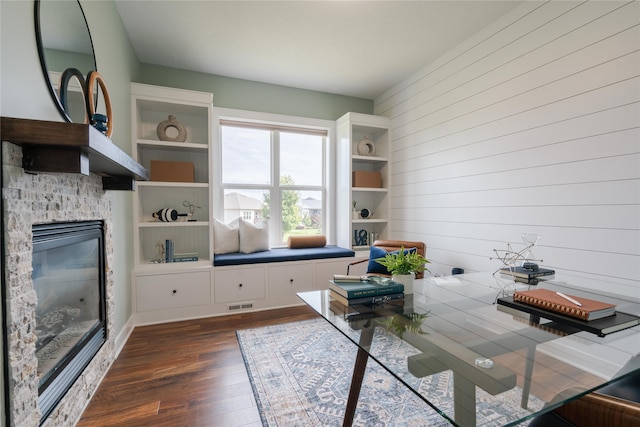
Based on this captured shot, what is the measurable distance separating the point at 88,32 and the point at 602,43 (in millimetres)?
3315

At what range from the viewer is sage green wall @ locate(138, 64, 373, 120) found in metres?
3.38

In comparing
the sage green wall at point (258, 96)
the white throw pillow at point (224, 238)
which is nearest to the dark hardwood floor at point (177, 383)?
the white throw pillow at point (224, 238)

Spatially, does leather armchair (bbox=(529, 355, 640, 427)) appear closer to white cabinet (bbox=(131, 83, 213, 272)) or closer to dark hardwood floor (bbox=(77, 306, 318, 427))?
dark hardwood floor (bbox=(77, 306, 318, 427))

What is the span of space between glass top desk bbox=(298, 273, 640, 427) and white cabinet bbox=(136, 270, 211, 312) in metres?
1.92

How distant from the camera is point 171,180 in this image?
3.15 m

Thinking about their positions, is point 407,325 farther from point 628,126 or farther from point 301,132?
point 301,132

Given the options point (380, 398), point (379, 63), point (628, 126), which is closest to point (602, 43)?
point (628, 126)

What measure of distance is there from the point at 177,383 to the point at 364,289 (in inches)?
56.7

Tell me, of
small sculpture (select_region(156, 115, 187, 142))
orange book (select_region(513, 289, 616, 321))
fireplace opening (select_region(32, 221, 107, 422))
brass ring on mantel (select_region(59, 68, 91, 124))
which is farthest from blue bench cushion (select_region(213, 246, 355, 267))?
orange book (select_region(513, 289, 616, 321))

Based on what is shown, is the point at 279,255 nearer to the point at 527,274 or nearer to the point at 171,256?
the point at 171,256

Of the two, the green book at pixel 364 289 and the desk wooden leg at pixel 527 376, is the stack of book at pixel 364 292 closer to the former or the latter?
the green book at pixel 364 289

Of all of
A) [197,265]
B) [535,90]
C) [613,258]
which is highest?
[535,90]

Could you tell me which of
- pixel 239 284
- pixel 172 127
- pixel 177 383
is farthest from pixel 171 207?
pixel 177 383

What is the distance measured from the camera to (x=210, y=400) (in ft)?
5.62
